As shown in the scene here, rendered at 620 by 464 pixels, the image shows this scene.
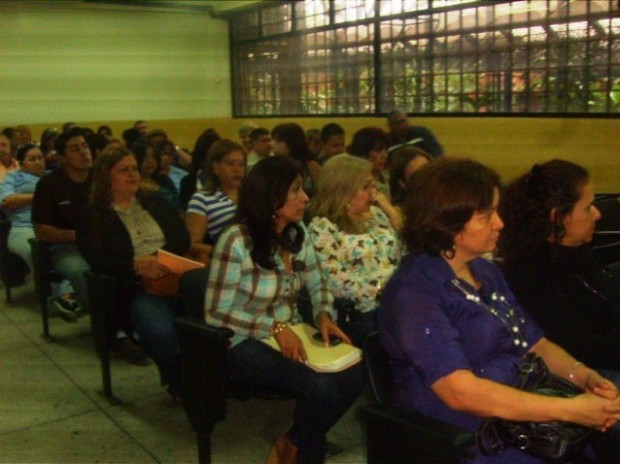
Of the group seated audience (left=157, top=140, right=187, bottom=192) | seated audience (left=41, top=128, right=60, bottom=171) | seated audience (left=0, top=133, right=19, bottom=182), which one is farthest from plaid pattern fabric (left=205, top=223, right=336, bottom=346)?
seated audience (left=41, top=128, right=60, bottom=171)

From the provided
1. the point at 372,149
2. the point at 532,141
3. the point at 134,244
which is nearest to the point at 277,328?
the point at 134,244

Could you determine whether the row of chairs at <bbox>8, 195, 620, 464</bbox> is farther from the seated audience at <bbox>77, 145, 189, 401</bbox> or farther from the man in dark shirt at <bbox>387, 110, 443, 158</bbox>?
the man in dark shirt at <bbox>387, 110, 443, 158</bbox>

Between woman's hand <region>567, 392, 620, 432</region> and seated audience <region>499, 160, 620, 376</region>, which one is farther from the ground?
seated audience <region>499, 160, 620, 376</region>

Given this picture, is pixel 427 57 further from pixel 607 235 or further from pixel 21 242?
pixel 21 242

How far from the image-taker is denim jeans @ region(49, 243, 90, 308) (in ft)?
13.1

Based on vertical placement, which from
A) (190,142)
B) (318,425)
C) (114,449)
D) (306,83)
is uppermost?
Result: (306,83)

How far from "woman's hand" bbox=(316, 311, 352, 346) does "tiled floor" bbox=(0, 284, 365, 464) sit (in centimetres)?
55

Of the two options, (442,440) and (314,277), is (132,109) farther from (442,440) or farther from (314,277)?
(442,440)

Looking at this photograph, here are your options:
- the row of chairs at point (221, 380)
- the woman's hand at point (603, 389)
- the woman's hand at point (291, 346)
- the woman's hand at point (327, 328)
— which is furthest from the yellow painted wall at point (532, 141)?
the woman's hand at point (603, 389)

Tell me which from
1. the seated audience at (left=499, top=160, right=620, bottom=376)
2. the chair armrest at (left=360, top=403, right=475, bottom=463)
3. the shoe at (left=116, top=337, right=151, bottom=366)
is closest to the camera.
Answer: the chair armrest at (left=360, top=403, right=475, bottom=463)

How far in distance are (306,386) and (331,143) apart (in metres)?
3.80

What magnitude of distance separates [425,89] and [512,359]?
5873mm

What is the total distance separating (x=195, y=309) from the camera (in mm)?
2779

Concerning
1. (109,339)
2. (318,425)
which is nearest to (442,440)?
(318,425)
